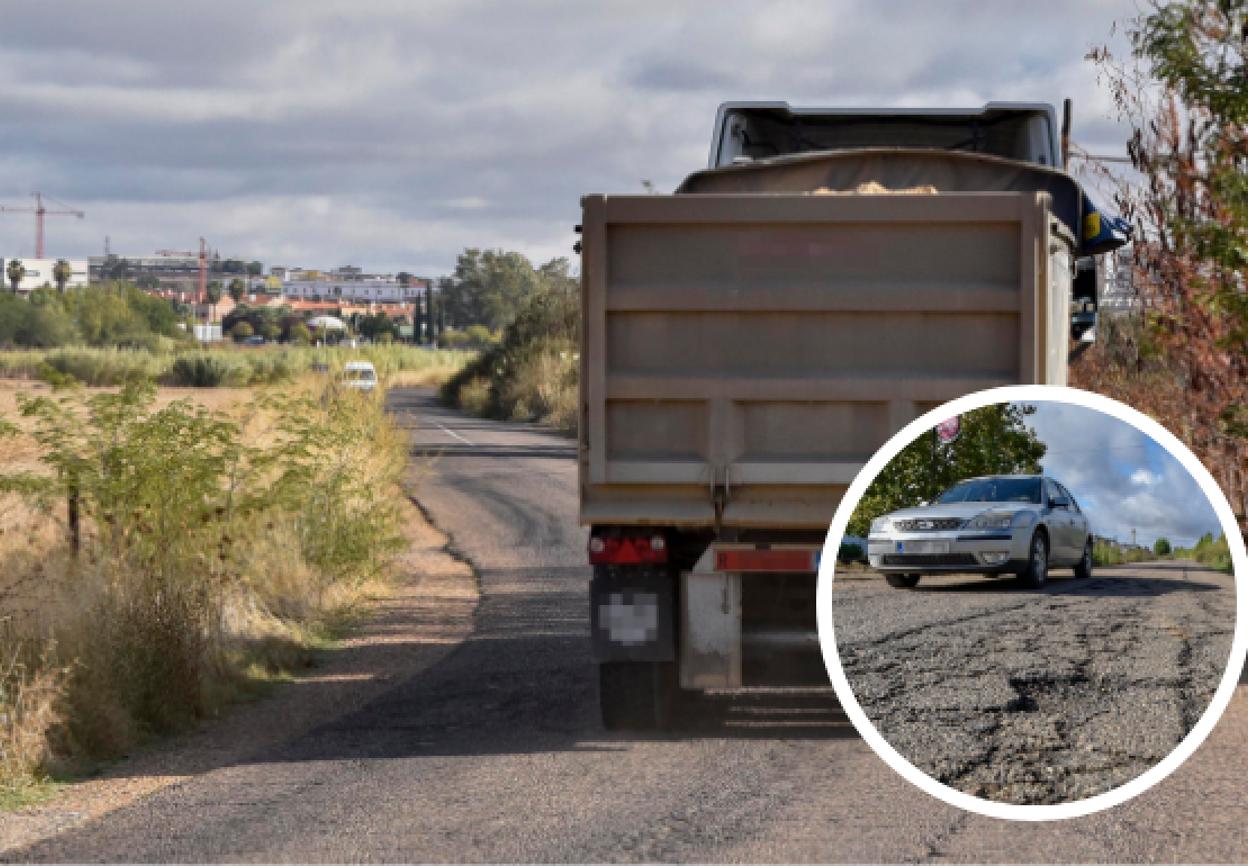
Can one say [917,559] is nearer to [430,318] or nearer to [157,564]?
[157,564]

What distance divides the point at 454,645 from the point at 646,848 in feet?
22.3

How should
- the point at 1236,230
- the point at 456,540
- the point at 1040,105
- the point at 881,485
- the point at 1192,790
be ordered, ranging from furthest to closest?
the point at 456,540
the point at 1040,105
the point at 1236,230
the point at 1192,790
the point at 881,485

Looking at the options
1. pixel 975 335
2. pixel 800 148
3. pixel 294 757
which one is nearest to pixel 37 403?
pixel 294 757

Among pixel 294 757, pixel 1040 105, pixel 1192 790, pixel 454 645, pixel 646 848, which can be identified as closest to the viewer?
pixel 646 848

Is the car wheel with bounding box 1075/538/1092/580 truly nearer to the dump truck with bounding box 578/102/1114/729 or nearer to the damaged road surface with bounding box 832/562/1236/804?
the damaged road surface with bounding box 832/562/1236/804

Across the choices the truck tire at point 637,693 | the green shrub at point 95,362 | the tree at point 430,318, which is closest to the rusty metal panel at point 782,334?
the truck tire at point 637,693

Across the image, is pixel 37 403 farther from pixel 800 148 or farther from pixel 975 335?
pixel 975 335

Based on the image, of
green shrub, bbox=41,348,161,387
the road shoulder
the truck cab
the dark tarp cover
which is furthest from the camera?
green shrub, bbox=41,348,161,387

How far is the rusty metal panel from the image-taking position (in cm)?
746

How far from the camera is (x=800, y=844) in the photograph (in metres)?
6.32

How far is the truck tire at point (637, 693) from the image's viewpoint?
866cm

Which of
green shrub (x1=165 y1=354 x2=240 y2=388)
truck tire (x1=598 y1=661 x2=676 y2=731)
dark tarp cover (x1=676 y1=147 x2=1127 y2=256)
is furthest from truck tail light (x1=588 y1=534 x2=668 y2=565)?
green shrub (x1=165 y1=354 x2=240 y2=388)

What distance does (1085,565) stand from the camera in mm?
2826

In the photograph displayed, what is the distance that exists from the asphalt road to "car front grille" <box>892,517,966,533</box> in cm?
341
